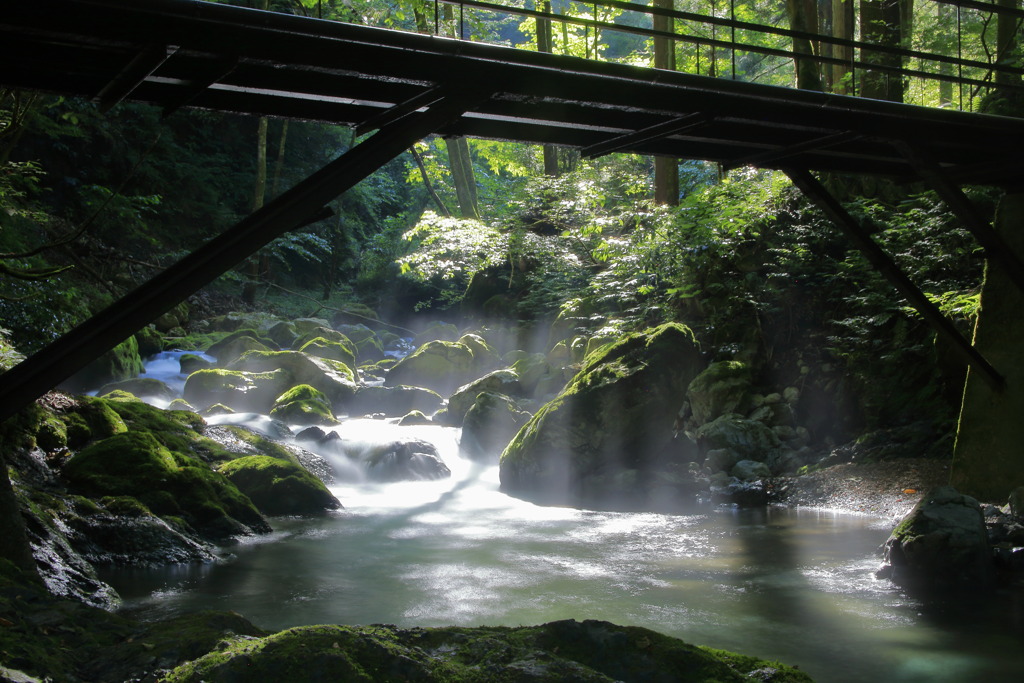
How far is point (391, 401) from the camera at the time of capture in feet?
62.6

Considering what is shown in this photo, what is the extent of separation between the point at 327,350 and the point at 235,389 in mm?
4871

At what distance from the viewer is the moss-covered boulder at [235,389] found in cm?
1748

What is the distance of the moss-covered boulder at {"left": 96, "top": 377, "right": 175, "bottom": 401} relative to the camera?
1762 centimetres

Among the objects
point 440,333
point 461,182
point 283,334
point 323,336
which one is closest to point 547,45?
point 461,182

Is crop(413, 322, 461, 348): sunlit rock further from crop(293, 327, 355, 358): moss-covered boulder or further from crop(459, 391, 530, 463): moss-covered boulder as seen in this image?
crop(459, 391, 530, 463): moss-covered boulder

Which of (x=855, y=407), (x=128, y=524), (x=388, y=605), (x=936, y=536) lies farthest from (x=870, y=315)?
(x=128, y=524)

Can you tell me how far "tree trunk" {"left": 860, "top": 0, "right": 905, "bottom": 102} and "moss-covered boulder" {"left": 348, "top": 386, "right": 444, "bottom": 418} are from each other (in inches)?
444

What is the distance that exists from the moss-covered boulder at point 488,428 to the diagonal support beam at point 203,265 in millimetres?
10465

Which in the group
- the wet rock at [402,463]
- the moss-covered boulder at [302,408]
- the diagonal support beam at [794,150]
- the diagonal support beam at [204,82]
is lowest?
the wet rock at [402,463]

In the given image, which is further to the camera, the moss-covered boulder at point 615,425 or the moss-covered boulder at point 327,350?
the moss-covered boulder at point 327,350

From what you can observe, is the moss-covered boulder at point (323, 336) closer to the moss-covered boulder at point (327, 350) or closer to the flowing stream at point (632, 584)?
the moss-covered boulder at point (327, 350)

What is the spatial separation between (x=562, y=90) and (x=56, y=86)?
324 cm

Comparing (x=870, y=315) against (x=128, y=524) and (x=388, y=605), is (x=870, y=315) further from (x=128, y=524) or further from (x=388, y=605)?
(x=128, y=524)

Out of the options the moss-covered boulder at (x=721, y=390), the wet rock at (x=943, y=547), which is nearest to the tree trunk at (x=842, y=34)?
the moss-covered boulder at (x=721, y=390)
